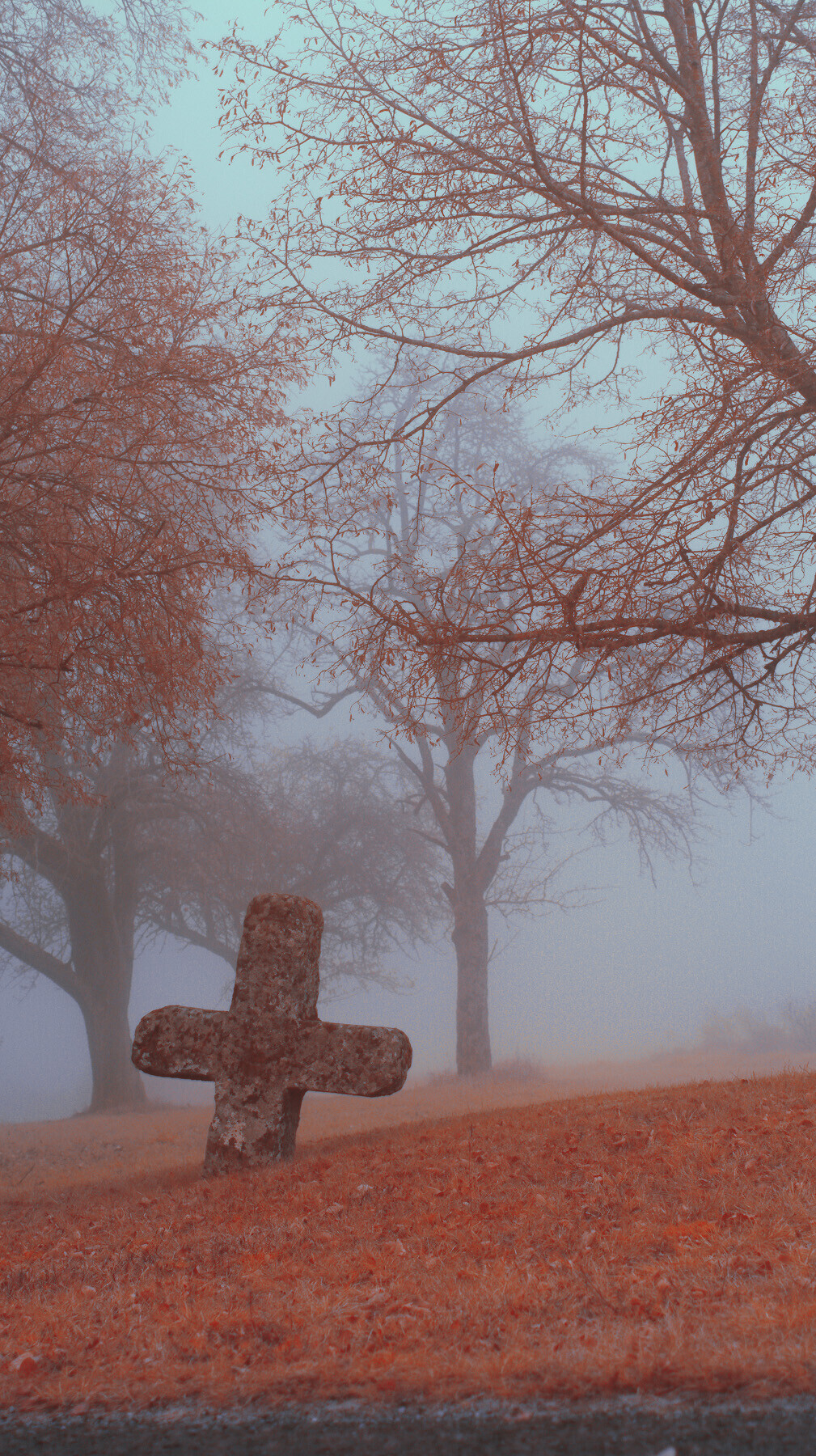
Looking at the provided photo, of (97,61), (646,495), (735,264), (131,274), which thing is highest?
(97,61)

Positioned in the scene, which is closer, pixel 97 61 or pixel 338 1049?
pixel 338 1049

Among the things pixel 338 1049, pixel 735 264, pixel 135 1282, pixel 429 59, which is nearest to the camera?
pixel 135 1282

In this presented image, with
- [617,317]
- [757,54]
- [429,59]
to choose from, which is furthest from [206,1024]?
[757,54]

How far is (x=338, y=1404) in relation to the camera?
3025 millimetres

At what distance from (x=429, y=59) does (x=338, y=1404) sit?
8695 millimetres

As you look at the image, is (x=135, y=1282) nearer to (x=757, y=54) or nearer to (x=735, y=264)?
(x=735, y=264)

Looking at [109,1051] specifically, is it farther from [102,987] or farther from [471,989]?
[471,989]

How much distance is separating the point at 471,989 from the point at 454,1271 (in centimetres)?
1420

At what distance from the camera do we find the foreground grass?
314cm

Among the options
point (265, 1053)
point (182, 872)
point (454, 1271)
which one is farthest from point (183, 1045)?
point (182, 872)

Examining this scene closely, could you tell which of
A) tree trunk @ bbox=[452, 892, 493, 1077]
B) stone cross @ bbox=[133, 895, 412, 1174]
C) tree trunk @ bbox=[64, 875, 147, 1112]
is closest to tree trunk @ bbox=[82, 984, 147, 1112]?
tree trunk @ bbox=[64, 875, 147, 1112]

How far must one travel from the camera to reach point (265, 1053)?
6.68 metres

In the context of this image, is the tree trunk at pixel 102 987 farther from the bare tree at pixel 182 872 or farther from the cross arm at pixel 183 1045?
the cross arm at pixel 183 1045

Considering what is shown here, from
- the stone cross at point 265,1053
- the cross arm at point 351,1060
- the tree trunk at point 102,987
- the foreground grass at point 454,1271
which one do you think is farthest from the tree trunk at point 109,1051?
the cross arm at point 351,1060
